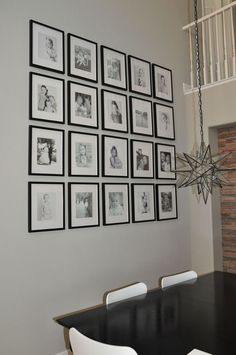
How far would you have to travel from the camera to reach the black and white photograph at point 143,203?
3166 mm

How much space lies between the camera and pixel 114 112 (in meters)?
3.04

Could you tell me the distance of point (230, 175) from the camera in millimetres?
3691

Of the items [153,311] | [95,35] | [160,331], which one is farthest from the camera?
[95,35]

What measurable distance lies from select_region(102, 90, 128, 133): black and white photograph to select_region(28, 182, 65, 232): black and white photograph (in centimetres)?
82

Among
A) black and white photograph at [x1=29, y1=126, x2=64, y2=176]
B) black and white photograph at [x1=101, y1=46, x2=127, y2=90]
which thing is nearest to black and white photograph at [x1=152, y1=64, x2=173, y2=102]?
black and white photograph at [x1=101, y1=46, x2=127, y2=90]

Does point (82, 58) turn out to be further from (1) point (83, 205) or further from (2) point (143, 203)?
(2) point (143, 203)

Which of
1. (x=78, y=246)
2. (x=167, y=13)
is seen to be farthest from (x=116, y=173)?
(x=167, y=13)

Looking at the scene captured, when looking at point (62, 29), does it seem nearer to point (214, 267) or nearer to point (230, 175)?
point (230, 175)

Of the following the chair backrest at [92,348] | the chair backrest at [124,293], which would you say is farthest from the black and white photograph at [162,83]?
the chair backrest at [92,348]

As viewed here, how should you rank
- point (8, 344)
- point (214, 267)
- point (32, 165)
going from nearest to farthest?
point (8, 344), point (32, 165), point (214, 267)

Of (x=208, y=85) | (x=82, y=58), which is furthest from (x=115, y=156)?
(x=208, y=85)

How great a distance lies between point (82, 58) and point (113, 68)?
1.26 ft

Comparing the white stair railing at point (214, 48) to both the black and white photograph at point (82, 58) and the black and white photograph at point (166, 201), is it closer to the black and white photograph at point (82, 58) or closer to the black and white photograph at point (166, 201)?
the black and white photograph at point (166, 201)

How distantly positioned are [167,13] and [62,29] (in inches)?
66.5
